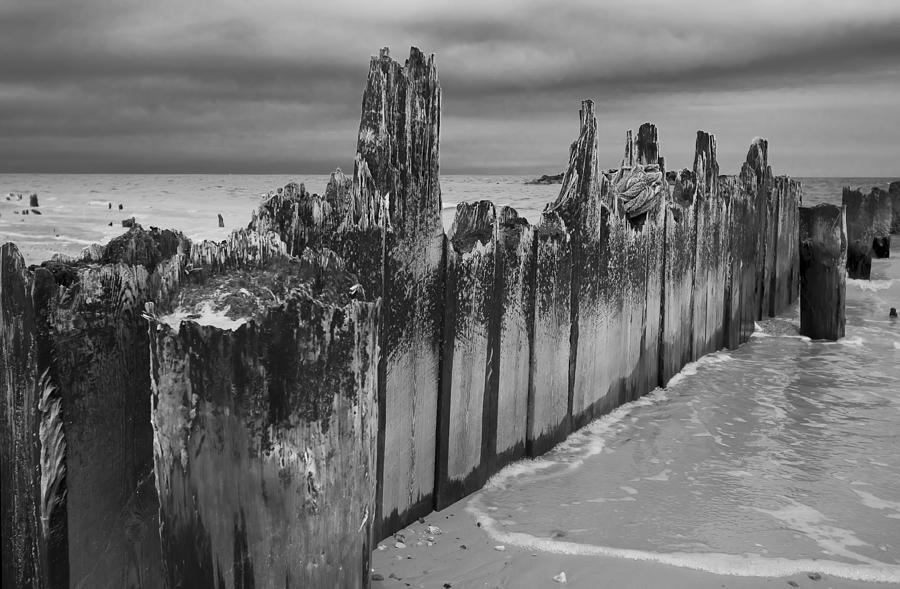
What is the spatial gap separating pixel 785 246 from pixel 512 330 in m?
Answer: 9.24

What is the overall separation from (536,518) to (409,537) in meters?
0.82

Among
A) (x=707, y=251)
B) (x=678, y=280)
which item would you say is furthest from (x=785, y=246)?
(x=678, y=280)

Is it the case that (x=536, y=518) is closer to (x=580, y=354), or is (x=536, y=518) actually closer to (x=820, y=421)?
(x=580, y=354)

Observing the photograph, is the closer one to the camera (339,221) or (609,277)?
(339,221)

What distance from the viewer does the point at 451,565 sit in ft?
12.1

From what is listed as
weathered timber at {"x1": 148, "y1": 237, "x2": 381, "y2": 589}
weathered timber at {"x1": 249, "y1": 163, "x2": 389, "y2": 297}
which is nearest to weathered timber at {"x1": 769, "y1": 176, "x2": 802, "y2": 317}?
weathered timber at {"x1": 249, "y1": 163, "x2": 389, "y2": 297}

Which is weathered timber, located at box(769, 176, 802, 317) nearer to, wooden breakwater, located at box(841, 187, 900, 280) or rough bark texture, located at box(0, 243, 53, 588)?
wooden breakwater, located at box(841, 187, 900, 280)

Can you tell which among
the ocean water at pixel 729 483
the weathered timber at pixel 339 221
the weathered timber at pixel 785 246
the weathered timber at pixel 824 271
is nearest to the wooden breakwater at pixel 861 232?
the weathered timber at pixel 785 246

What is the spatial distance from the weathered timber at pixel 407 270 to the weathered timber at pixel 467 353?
0.09 metres

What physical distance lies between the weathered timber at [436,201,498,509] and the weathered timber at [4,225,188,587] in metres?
1.59

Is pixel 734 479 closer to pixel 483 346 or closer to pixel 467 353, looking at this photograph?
pixel 483 346

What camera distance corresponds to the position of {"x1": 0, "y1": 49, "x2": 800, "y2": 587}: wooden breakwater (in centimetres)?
229

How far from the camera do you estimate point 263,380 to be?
2254 millimetres

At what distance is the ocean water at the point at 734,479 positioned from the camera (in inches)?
161
